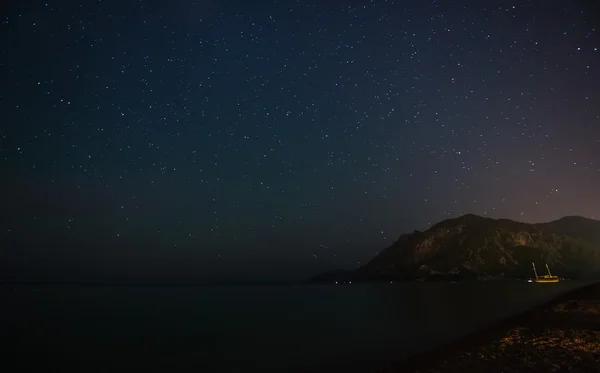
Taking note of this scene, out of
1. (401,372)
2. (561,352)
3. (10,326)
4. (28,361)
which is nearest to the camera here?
(561,352)

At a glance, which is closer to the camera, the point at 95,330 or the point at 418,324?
the point at 418,324

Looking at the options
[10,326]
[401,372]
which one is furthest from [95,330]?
[401,372]

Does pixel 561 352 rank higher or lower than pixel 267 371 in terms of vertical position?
higher

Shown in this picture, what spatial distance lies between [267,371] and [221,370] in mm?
3963

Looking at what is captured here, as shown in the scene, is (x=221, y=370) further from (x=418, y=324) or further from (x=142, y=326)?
(x=142, y=326)

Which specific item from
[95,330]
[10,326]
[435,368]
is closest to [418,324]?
[435,368]

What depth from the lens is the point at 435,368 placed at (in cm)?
2034

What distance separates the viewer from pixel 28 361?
34219 mm

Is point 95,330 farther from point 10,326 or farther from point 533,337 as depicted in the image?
point 533,337

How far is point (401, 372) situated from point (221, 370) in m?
14.7

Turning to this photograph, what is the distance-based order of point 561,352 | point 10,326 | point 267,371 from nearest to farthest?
point 561,352 < point 267,371 < point 10,326

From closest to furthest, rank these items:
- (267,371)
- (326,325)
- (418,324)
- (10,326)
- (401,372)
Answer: (401,372), (267,371), (418,324), (326,325), (10,326)

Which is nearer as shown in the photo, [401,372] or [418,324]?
[401,372]

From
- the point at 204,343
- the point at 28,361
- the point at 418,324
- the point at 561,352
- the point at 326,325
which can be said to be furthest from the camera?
the point at 326,325
